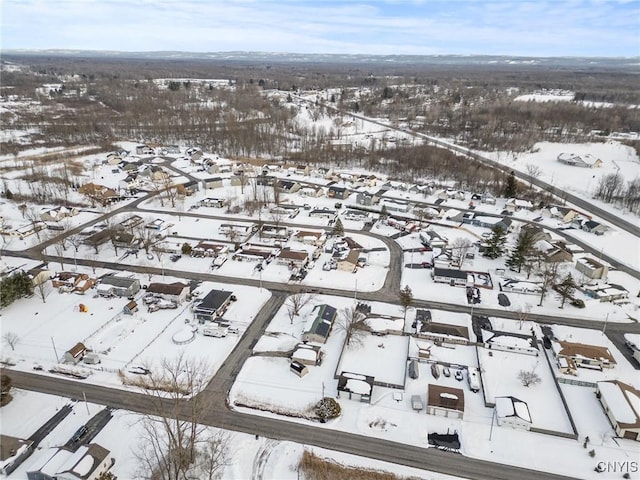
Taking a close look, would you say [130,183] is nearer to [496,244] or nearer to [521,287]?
[496,244]

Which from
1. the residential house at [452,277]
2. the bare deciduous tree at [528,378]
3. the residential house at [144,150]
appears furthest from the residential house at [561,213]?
the residential house at [144,150]

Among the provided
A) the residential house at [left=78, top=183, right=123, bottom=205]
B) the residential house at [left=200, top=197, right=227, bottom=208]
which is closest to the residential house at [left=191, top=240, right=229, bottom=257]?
the residential house at [left=200, top=197, right=227, bottom=208]

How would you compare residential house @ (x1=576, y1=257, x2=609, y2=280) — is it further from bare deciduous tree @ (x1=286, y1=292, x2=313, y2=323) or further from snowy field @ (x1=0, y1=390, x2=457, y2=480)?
snowy field @ (x1=0, y1=390, x2=457, y2=480)

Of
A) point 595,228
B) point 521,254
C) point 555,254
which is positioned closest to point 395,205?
point 521,254

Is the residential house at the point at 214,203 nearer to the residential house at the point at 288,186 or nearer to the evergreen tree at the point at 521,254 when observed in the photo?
the residential house at the point at 288,186

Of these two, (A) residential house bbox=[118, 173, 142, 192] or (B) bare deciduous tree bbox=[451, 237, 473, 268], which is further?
(A) residential house bbox=[118, 173, 142, 192]
